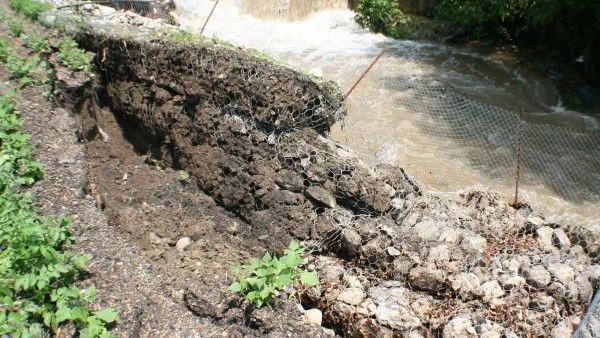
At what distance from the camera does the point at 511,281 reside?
351 centimetres

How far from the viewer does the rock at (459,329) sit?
10.3 feet

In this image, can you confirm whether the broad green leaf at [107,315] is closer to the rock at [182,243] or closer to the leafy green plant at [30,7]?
the rock at [182,243]

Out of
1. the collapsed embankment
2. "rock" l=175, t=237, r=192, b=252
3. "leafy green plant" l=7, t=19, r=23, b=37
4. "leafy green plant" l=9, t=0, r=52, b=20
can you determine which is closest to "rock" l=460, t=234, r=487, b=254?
the collapsed embankment

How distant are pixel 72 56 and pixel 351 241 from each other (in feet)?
11.2

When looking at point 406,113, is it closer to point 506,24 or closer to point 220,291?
point 506,24

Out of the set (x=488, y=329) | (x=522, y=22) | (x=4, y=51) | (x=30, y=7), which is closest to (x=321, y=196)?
(x=488, y=329)

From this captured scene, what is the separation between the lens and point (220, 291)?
3098mm

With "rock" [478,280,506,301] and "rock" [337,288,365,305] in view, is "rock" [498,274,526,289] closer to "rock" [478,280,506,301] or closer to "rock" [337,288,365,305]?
"rock" [478,280,506,301]

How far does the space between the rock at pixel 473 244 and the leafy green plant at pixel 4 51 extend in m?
4.57

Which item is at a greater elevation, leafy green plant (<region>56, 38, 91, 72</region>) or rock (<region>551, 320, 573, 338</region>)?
leafy green plant (<region>56, 38, 91, 72</region>)

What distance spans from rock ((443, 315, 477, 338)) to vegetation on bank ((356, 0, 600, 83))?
294 inches

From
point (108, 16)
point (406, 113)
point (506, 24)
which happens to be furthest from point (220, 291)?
point (506, 24)

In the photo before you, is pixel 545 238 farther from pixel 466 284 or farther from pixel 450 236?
pixel 466 284

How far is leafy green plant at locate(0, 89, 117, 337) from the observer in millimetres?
2496
